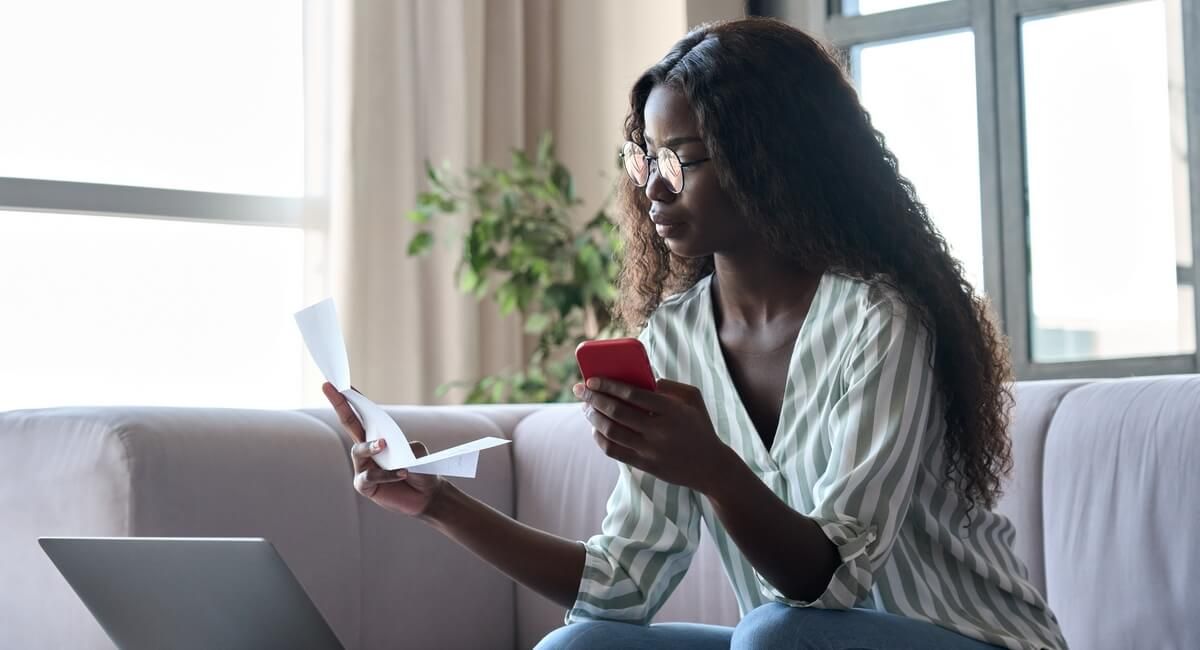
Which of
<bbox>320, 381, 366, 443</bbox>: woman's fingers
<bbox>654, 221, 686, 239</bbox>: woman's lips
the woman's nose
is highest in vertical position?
the woman's nose

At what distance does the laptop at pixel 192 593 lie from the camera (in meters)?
1.31

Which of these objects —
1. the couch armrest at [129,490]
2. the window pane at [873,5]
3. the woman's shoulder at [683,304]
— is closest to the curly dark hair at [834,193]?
the woman's shoulder at [683,304]

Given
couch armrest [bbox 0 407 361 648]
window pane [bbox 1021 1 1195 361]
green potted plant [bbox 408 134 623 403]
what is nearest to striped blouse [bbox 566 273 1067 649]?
couch armrest [bbox 0 407 361 648]

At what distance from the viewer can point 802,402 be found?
150cm

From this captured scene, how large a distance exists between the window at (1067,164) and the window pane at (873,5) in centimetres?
3

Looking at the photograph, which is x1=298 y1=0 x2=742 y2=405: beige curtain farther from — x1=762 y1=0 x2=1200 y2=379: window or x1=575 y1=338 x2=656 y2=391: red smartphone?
x1=575 y1=338 x2=656 y2=391: red smartphone

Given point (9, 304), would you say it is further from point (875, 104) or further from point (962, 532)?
point (962, 532)

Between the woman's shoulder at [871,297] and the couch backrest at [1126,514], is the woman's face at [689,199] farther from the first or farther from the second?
the couch backrest at [1126,514]

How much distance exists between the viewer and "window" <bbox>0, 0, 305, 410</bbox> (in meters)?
3.45

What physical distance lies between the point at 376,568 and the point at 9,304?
1.63 metres

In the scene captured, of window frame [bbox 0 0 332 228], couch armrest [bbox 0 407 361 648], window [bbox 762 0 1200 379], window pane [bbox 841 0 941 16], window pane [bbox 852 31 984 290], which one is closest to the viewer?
couch armrest [bbox 0 407 361 648]

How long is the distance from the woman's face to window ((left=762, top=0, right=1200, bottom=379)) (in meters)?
1.93

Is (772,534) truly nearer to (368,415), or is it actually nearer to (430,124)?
(368,415)

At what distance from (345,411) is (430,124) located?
2.76 metres
